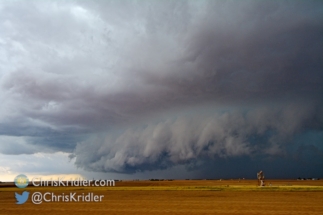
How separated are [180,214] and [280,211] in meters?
11.1

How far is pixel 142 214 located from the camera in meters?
30.7

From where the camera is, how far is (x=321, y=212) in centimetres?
3047

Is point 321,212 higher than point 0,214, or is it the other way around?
point 0,214

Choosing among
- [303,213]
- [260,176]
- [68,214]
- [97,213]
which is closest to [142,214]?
[97,213]

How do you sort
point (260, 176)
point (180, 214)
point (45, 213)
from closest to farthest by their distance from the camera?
point (180, 214), point (45, 213), point (260, 176)

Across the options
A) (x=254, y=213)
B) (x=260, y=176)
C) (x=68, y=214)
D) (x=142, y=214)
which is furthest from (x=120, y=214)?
(x=260, y=176)

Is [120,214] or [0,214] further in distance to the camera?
[0,214]

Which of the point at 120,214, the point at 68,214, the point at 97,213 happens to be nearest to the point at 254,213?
the point at 120,214

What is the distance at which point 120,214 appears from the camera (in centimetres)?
3084

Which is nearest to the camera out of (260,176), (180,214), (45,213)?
(180,214)

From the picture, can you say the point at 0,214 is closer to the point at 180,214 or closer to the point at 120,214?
the point at 120,214

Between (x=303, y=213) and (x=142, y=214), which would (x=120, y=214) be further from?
(x=303, y=213)

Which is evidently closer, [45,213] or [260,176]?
[45,213]

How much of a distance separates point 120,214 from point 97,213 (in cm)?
281
